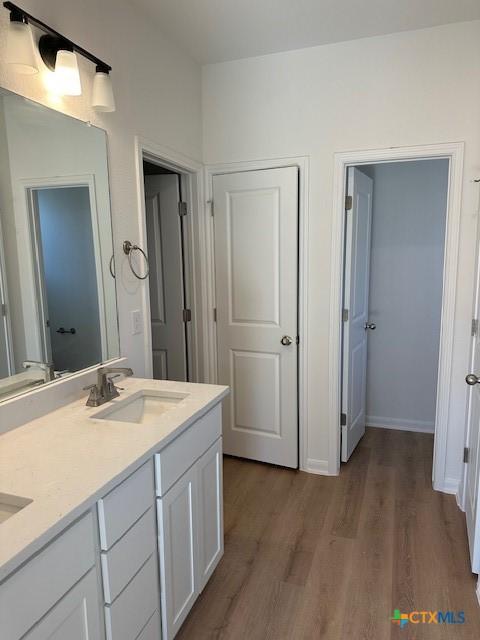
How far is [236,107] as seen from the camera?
2.77 m

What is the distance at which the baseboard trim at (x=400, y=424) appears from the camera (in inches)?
140

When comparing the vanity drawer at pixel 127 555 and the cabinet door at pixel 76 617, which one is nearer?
the cabinet door at pixel 76 617

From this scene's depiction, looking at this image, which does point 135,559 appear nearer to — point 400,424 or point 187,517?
point 187,517

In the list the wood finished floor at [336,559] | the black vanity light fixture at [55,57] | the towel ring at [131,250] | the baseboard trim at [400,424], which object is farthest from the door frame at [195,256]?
the baseboard trim at [400,424]

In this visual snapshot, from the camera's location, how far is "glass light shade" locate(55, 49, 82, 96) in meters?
1.54

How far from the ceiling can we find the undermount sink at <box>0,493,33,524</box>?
2176 mm

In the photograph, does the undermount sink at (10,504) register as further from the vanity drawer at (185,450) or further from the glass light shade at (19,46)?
the glass light shade at (19,46)

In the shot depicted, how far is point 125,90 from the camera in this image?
204cm

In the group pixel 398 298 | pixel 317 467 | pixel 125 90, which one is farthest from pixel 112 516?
pixel 398 298

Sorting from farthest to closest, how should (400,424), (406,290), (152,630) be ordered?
(400,424), (406,290), (152,630)

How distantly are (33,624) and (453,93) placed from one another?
2.86m

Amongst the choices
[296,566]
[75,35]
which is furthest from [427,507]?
[75,35]

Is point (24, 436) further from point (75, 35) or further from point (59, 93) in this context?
point (75, 35)

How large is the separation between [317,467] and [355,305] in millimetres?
1125
